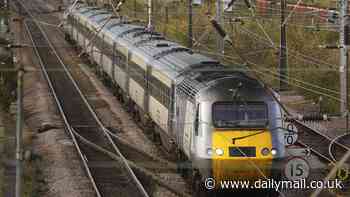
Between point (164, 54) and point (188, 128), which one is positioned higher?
point (164, 54)

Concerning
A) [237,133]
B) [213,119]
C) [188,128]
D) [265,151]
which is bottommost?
[265,151]

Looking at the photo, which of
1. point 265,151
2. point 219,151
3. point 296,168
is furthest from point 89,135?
point 296,168

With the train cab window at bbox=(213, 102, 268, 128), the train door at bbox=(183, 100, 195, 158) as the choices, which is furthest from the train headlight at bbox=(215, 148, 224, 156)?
the train door at bbox=(183, 100, 195, 158)

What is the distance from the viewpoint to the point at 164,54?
22297 millimetres

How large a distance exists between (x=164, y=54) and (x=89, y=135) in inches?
178

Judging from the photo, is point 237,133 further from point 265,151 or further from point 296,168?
point 296,168

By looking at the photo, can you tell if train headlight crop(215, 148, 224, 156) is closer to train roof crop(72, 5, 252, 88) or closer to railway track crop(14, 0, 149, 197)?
train roof crop(72, 5, 252, 88)

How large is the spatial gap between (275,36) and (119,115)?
1705cm

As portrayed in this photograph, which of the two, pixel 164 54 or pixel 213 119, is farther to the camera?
pixel 164 54

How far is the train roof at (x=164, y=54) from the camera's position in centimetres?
1788

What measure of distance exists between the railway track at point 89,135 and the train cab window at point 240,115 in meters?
2.92

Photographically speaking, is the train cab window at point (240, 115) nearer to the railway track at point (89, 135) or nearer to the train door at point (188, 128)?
the train door at point (188, 128)

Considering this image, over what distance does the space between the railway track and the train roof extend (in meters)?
2.81

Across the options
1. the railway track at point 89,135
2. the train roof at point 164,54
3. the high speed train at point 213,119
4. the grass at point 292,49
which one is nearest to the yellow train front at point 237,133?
the high speed train at point 213,119
